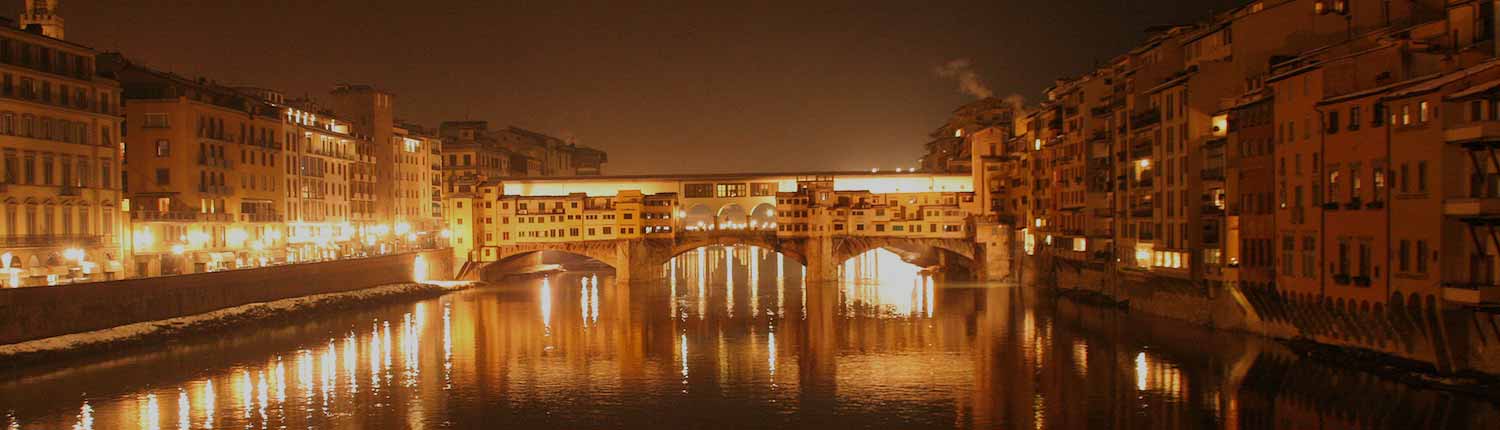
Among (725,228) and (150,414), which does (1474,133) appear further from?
(725,228)

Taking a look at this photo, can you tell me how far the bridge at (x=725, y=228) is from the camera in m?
67.5

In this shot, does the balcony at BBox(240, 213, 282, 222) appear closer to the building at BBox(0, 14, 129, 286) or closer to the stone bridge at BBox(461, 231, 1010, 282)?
the building at BBox(0, 14, 129, 286)

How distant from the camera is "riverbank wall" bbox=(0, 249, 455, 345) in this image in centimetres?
3481

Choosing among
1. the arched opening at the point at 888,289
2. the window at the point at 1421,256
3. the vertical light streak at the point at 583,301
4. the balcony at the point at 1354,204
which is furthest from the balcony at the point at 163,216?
the window at the point at 1421,256

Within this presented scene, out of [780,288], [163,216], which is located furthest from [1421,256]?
[163,216]

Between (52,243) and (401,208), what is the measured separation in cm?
3912

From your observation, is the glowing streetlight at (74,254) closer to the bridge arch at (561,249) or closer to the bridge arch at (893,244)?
→ the bridge arch at (561,249)

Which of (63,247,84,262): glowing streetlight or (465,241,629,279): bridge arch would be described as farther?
(465,241,629,279): bridge arch

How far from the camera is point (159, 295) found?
41281 mm

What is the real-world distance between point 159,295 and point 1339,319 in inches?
1445

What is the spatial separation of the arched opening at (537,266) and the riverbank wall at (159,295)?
11385 millimetres

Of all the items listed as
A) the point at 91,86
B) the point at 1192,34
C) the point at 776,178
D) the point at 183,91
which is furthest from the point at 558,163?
the point at 1192,34

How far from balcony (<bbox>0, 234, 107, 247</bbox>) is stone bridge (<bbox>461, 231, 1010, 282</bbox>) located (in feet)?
91.0

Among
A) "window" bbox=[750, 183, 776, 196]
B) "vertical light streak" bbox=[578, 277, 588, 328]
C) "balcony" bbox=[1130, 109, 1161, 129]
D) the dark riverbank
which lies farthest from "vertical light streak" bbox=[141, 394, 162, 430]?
"window" bbox=[750, 183, 776, 196]
